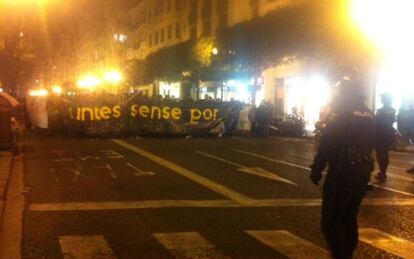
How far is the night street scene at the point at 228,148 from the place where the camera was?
272 inches

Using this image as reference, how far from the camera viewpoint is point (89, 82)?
48281 millimetres

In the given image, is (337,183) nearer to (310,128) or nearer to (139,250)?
(139,250)

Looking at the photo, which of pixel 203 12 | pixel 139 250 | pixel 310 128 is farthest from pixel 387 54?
pixel 203 12

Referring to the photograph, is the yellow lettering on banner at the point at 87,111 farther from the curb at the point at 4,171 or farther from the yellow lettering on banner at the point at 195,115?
the curb at the point at 4,171

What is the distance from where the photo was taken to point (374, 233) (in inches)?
320

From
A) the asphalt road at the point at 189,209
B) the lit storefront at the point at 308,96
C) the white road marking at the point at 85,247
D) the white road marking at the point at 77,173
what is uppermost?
the lit storefront at the point at 308,96

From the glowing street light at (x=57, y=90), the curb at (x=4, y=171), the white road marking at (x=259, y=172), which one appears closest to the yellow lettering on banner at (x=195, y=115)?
the white road marking at (x=259, y=172)

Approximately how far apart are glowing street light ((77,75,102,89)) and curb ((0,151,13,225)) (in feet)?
101

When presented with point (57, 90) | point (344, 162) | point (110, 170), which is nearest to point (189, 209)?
point (344, 162)

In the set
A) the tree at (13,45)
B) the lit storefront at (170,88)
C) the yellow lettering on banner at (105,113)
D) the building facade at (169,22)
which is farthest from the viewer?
the lit storefront at (170,88)

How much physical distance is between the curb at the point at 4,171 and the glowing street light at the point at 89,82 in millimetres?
30735

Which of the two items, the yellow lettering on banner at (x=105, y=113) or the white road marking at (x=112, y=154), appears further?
the yellow lettering on banner at (x=105, y=113)

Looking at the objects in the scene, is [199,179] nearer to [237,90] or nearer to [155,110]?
[155,110]

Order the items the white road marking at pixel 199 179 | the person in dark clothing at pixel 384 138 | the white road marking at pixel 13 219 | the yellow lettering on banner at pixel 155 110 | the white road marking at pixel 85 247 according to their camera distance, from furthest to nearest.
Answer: the yellow lettering on banner at pixel 155 110 < the person in dark clothing at pixel 384 138 < the white road marking at pixel 199 179 < the white road marking at pixel 13 219 < the white road marking at pixel 85 247
